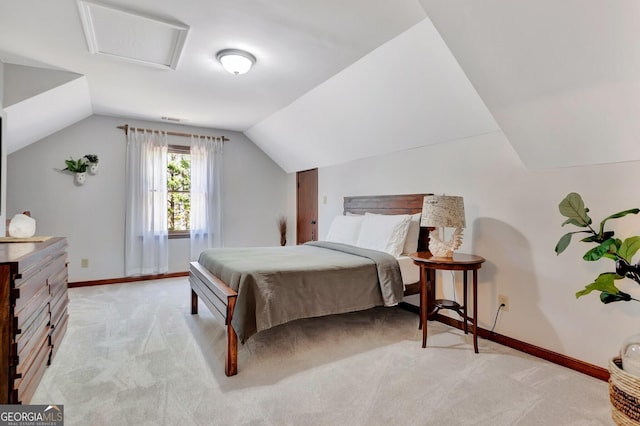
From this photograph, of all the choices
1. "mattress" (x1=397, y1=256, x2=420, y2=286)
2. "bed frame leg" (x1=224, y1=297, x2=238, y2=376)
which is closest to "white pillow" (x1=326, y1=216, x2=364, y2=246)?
"mattress" (x1=397, y1=256, x2=420, y2=286)

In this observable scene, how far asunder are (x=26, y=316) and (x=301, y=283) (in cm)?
159

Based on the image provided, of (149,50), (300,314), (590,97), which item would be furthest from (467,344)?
(149,50)

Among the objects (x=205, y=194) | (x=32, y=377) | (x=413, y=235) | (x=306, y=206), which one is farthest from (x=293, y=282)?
(x=205, y=194)

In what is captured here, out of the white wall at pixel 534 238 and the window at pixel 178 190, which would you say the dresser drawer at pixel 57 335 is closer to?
the window at pixel 178 190

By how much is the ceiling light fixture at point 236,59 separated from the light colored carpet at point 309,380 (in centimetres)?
229

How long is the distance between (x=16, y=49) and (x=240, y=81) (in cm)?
179

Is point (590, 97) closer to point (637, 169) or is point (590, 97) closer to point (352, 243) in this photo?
point (637, 169)

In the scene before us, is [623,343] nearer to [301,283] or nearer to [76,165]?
[301,283]

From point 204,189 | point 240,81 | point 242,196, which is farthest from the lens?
point 242,196

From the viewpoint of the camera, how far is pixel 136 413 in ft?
5.68

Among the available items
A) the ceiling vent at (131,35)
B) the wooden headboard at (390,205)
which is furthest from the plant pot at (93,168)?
the wooden headboard at (390,205)

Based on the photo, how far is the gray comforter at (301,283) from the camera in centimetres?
230

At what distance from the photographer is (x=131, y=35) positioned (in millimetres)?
2432

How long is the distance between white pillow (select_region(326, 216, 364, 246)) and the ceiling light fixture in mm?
2038
